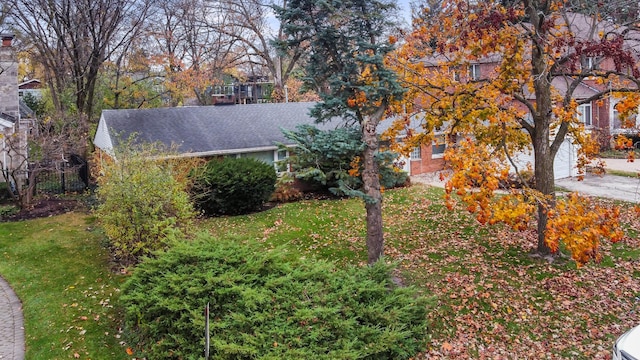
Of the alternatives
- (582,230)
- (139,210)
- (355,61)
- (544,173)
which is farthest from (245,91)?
(582,230)

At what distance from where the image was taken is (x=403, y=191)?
58.5 ft

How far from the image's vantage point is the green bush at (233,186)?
47.7 ft

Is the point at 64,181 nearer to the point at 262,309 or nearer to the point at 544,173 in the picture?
the point at 262,309

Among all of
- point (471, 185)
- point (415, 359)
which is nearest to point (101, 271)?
point (415, 359)

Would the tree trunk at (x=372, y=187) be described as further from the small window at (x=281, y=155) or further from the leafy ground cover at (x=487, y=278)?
the small window at (x=281, y=155)

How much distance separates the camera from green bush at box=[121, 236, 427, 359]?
6.39 metres

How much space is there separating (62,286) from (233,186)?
20.0 feet

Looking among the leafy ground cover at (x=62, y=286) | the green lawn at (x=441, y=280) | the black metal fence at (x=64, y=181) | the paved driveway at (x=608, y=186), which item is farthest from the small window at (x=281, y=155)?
the paved driveway at (x=608, y=186)

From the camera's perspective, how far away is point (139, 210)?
959 centimetres

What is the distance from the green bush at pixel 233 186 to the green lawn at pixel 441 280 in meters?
0.62

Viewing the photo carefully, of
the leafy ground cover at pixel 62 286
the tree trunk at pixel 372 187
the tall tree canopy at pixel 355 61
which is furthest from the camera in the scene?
the tree trunk at pixel 372 187

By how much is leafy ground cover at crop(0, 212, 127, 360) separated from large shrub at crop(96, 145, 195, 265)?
0.96m

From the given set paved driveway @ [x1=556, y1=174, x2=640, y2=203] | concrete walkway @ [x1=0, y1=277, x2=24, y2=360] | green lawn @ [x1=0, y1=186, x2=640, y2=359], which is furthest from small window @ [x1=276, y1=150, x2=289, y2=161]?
paved driveway @ [x1=556, y1=174, x2=640, y2=203]

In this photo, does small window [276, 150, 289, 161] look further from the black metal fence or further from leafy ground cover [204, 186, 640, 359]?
the black metal fence
